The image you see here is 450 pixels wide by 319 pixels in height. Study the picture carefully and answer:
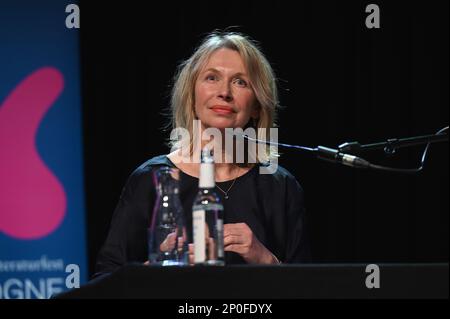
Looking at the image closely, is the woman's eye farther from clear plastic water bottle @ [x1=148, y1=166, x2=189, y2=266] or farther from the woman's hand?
clear plastic water bottle @ [x1=148, y1=166, x2=189, y2=266]

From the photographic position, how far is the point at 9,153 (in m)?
3.66

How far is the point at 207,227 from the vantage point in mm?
1792

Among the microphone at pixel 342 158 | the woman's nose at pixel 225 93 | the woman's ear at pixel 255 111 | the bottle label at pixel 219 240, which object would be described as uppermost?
the woman's nose at pixel 225 93

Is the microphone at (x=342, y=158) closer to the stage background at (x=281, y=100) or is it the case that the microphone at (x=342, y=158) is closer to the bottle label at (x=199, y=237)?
the bottle label at (x=199, y=237)

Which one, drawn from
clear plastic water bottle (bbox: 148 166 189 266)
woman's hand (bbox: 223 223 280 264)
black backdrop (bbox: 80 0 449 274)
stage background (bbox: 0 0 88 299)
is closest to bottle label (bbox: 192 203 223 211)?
clear plastic water bottle (bbox: 148 166 189 266)

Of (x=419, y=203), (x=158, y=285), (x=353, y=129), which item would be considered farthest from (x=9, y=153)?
(x=158, y=285)

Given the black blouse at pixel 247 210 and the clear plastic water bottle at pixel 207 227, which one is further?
the black blouse at pixel 247 210

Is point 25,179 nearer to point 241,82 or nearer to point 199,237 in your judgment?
point 241,82

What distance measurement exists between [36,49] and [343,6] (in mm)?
1537

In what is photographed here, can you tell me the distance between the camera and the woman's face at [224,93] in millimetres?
2662

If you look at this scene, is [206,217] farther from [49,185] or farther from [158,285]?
[49,185]

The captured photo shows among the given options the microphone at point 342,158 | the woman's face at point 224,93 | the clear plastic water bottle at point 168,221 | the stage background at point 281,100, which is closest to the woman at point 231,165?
the woman's face at point 224,93

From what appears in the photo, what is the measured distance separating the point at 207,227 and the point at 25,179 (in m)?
2.11

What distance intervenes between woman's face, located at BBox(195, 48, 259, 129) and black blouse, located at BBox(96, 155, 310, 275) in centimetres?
23
